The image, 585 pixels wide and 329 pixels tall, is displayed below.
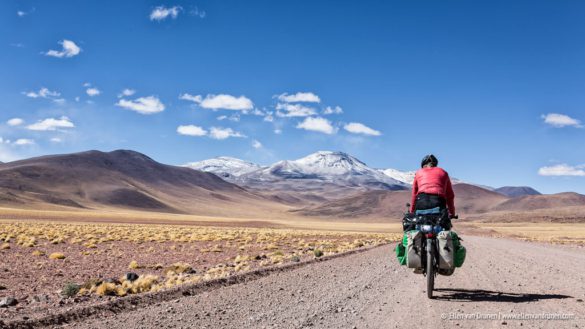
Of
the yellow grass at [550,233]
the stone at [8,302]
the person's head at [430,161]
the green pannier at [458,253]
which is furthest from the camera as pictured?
the yellow grass at [550,233]

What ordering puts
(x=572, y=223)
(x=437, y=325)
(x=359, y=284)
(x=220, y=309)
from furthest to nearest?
(x=572, y=223)
(x=359, y=284)
(x=220, y=309)
(x=437, y=325)

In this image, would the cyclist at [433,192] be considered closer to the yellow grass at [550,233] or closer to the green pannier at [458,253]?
the green pannier at [458,253]

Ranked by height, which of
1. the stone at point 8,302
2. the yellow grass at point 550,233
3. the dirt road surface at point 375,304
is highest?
the yellow grass at point 550,233

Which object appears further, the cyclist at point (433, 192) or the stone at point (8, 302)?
the stone at point (8, 302)

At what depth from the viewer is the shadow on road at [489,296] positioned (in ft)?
29.7

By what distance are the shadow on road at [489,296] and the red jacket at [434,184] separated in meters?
1.58

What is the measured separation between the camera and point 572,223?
12812 centimetres

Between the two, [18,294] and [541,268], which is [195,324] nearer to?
[18,294]

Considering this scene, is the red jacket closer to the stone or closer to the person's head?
the person's head

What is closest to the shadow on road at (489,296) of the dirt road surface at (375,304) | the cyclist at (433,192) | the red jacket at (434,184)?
the dirt road surface at (375,304)

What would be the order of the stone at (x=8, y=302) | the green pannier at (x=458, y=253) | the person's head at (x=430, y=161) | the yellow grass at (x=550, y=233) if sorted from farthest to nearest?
the yellow grass at (x=550, y=233)
the stone at (x=8, y=302)
the person's head at (x=430, y=161)
the green pannier at (x=458, y=253)

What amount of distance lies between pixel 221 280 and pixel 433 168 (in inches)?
247

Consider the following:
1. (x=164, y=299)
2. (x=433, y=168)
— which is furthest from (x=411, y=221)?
(x=164, y=299)

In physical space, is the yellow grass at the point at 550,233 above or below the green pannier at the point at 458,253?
below
